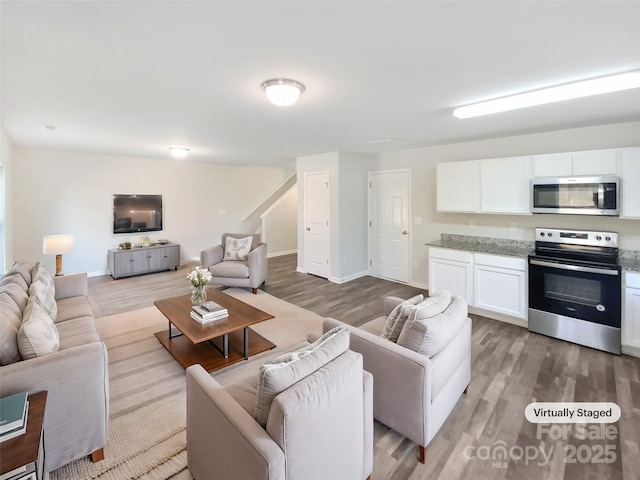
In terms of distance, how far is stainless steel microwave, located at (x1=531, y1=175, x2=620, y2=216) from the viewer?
318 cm

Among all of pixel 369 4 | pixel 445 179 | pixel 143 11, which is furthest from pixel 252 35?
pixel 445 179

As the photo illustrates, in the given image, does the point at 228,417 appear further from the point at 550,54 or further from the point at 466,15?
the point at 550,54

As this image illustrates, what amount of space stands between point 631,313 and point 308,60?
3686 mm

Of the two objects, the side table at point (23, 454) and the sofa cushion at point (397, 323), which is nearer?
the side table at point (23, 454)

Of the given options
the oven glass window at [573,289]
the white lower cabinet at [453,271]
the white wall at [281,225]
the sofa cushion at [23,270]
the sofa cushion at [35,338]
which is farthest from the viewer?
the white wall at [281,225]

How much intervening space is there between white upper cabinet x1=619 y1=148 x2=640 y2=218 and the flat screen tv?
734cm

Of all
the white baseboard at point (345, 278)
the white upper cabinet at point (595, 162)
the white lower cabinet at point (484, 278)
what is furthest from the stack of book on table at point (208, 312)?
the white upper cabinet at point (595, 162)

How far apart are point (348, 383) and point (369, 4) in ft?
5.66

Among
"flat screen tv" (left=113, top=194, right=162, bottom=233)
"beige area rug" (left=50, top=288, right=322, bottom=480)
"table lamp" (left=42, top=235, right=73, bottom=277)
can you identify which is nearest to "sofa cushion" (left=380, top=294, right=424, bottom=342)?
"beige area rug" (left=50, top=288, right=322, bottom=480)

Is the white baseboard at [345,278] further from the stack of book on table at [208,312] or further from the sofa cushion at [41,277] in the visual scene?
the sofa cushion at [41,277]

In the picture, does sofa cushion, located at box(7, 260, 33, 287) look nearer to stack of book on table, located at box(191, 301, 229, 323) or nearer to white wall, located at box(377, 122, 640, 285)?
stack of book on table, located at box(191, 301, 229, 323)

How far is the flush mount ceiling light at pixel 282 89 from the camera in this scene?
2227 mm

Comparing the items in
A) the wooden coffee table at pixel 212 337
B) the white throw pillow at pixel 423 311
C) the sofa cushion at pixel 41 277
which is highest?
the sofa cushion at pixel 41 277

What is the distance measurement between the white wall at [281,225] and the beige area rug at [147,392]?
3.84 metres
